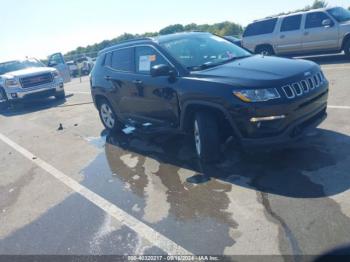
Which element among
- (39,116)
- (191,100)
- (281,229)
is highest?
(191,100)

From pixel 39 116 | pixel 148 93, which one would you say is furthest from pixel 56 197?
pixel 39 116

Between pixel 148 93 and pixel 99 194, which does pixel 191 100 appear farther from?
pixel 99 194

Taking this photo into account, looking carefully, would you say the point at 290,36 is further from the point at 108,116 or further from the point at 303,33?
the point at 108,116

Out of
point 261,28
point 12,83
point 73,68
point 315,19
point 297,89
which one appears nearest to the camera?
point 297,89

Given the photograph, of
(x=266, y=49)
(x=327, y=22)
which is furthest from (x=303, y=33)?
(x=266, y=49)

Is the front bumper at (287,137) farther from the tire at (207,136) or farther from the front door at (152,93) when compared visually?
the front door at (152,93)

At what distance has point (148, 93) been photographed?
585cm

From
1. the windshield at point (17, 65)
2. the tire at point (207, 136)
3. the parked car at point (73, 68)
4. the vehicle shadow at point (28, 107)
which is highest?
the tire at point (207, 136)

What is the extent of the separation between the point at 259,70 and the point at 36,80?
36.1 ft

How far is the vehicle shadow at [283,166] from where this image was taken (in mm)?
4126

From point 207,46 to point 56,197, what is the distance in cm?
323

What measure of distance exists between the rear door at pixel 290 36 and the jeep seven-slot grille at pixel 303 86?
29.3 ft

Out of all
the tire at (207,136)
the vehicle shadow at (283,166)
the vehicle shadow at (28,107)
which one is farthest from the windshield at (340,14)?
the vehicle shadow at (28,107)

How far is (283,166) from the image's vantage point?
15.4ft
